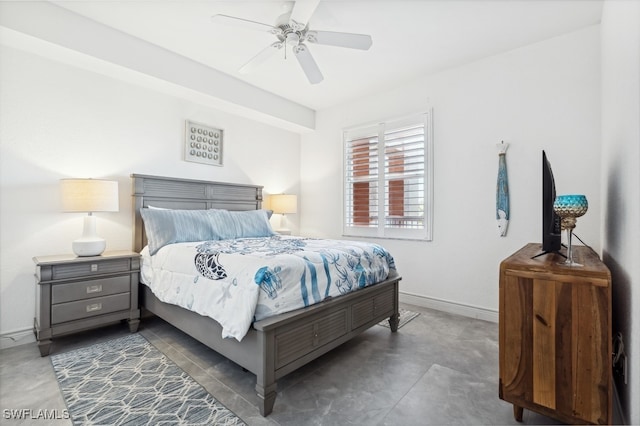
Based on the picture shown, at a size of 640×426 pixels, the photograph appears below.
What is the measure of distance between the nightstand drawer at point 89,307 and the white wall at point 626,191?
11.5ft

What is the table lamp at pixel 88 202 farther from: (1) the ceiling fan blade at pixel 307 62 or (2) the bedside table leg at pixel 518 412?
(2) the bedside table leg at pixel 518 412

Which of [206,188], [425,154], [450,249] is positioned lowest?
[450,249]

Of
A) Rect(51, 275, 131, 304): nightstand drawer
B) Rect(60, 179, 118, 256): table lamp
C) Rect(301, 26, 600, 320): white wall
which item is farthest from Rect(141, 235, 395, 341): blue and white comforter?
Rect(301, 26, 600, 320): white wall

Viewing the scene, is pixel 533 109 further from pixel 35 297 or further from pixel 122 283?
pixel 35 297

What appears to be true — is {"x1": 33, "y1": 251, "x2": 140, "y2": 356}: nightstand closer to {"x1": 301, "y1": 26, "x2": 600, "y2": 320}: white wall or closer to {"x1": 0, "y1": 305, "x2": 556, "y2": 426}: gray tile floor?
{"x1": 0, "y1": 305, "x2": 556, "y2": 426}: gray tile floor

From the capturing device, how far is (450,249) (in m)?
3.55

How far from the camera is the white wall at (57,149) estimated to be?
2.60 metres

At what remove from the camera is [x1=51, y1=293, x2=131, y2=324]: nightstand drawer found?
8.14 feet

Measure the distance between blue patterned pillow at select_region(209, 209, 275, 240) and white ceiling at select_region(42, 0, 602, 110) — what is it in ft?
5.72

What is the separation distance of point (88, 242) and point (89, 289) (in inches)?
16.2

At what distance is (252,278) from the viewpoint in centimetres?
185

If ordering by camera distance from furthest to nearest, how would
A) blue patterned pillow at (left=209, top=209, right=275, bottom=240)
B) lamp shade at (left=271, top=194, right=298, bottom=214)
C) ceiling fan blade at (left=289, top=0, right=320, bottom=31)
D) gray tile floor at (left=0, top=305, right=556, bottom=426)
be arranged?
lamp shade at (left=271, top=194, right=298, bottom=214) < blue patterned pillow at (left=209, top=209, right=275, bottom=240) < ceiling fan blade at (left=289, top=0, right=320, bottom=31) < gray tile floor at (left=0, top=305, right=556, bottom=426)

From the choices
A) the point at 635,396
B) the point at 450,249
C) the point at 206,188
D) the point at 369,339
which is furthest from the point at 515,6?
the point at 206,188

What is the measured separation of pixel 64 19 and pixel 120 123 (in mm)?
968
